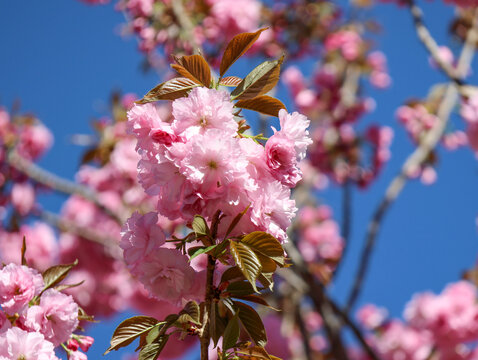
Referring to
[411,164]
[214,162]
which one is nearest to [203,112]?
[214,162]

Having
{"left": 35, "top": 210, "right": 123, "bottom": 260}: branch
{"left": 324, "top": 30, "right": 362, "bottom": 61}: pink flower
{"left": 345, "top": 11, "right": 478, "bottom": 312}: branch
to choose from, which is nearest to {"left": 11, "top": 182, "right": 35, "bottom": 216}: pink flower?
{"left": 35, "top": 210, "right": 123, "bottom": 260}: branch

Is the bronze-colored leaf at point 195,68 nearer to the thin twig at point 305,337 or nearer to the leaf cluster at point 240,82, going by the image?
the leaf cluster at point 240,82

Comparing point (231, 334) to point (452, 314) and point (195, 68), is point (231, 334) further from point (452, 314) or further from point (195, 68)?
point (452, 314)

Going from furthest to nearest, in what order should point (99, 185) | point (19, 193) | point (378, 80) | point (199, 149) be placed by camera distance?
point (378, 80) < point (99, 185) < point (19, 193) < point (199, 149)

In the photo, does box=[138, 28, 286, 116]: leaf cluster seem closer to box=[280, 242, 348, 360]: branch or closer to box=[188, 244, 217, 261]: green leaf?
box=[188, 244, 217, 261]: green leaf

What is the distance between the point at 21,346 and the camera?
0.83 meters

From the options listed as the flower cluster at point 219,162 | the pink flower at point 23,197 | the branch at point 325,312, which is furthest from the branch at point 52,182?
the flower cluster at point 219,162

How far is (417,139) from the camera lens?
407 centimetres

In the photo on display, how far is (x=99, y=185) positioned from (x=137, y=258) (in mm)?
3258

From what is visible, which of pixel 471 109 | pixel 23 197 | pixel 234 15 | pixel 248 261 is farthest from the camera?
pixel 23 197

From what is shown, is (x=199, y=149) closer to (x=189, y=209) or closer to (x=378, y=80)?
(x=189, y=209)

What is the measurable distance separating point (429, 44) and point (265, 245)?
237cm

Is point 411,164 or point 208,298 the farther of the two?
point 411,164

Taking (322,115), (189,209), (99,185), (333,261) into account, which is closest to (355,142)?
(322,115)
